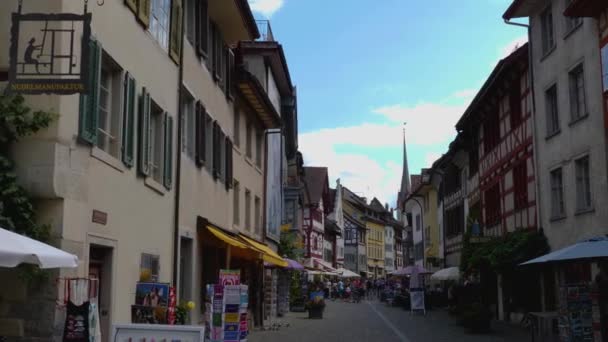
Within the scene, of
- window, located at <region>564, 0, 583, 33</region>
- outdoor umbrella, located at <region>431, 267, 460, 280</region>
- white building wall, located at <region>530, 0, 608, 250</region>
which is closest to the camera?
white building wall, located at <region>530, 0, 608, 250</region>

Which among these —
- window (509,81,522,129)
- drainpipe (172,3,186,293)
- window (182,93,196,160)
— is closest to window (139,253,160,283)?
drainpipe (172,3,186,293)

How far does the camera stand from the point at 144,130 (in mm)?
12664

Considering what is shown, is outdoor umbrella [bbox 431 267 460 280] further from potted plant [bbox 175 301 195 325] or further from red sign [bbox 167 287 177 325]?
red sign [bbox 167 287 177 325]

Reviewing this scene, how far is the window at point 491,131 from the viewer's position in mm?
28969

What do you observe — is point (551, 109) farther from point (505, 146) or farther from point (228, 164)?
point (228, 164)

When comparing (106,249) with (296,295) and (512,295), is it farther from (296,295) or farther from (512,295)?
(296,295)

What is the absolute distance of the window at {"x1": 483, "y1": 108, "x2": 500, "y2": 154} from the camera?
95.0 feet

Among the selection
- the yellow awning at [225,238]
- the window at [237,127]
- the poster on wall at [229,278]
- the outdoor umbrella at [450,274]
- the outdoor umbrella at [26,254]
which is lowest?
the poster on wall at [229,278]

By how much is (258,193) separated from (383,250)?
93.7 metres

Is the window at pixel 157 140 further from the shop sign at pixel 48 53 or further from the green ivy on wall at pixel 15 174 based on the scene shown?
the green ivy on wall at pixel 15 174

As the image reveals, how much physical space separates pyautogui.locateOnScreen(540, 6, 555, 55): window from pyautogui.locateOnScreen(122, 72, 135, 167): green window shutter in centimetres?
1468

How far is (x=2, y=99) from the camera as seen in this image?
9.12 m

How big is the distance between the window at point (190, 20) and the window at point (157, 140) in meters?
2.84

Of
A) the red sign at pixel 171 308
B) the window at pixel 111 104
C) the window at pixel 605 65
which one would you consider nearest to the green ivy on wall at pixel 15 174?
the window at pixel 111 104
